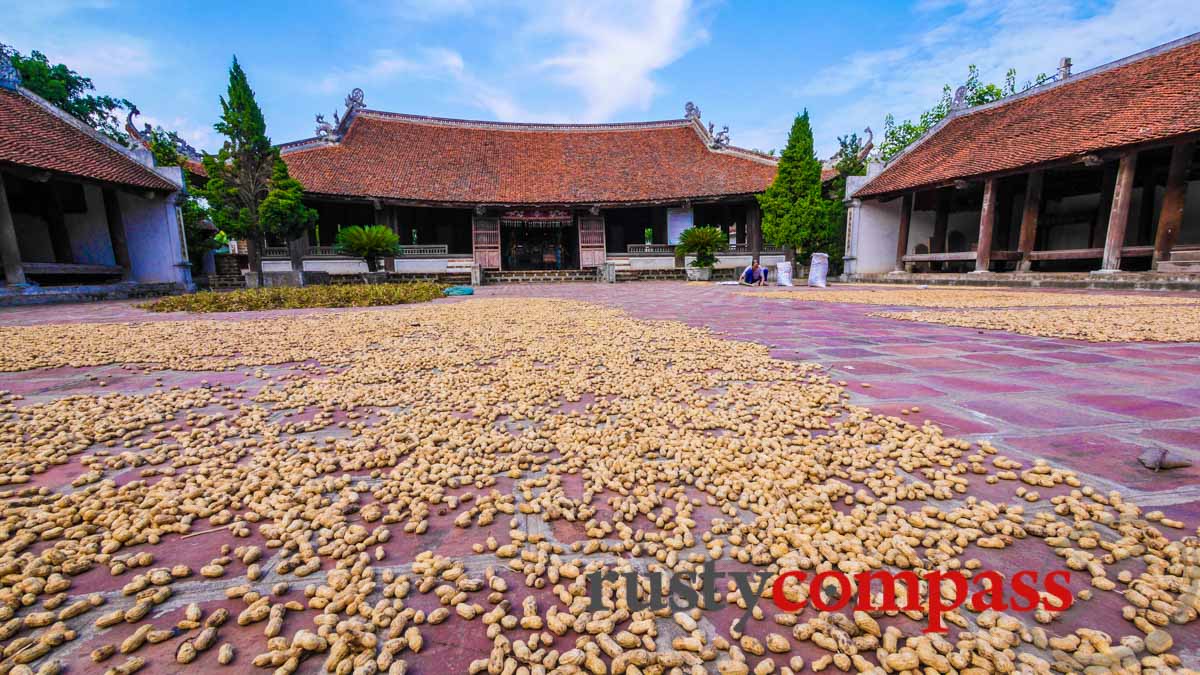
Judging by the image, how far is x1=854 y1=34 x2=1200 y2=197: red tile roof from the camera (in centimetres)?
862

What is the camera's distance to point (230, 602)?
955 millimetres

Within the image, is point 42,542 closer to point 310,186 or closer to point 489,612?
point 489,612

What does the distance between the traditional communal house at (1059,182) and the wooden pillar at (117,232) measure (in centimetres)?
1832

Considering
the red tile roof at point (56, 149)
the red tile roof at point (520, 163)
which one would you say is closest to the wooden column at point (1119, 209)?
the red tile roof at point (520, 163)

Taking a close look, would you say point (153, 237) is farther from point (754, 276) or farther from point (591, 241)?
point (754, 276)

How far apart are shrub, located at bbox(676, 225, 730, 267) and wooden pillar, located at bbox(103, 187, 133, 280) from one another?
45.5ft

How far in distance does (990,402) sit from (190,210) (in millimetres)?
19215

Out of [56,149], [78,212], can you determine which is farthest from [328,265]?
[56,149]

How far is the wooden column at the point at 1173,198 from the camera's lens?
823 cm

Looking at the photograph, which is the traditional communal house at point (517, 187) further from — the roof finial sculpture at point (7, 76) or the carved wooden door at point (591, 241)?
the roof finial sculpture at point (7, 76)

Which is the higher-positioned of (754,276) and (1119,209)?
(1119,209)

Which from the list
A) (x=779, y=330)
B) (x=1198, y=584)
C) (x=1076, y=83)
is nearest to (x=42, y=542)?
(x=1198, y=584)

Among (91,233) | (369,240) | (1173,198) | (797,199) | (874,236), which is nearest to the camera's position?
(1173,198)

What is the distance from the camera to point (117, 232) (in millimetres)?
10734
